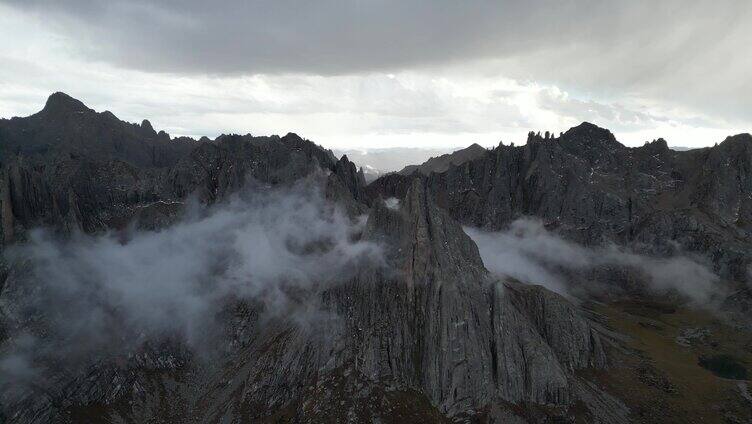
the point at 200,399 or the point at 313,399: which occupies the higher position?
the point at 313,399

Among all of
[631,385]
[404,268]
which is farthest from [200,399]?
[631,385]

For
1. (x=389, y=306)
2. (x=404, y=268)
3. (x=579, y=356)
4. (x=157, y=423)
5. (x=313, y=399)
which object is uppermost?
(x=404, y=268)

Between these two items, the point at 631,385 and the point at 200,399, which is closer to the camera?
the point at 631,385

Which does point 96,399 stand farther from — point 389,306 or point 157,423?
point 389,306

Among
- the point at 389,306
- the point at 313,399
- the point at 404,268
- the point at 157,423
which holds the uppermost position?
the point at 404,268

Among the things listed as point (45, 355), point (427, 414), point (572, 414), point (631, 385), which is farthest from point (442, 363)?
point (45, 355)

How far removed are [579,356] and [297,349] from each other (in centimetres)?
12180

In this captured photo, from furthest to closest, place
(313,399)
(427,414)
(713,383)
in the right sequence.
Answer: (713,383), (313,399), (427,414)

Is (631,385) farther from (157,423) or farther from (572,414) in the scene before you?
(157,423)

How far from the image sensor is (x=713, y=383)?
18975 cm

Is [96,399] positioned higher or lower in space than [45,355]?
lower

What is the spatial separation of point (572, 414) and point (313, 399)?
96.8 meters

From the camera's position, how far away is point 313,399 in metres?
175

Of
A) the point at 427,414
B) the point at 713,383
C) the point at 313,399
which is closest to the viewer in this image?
the point at 427,414
